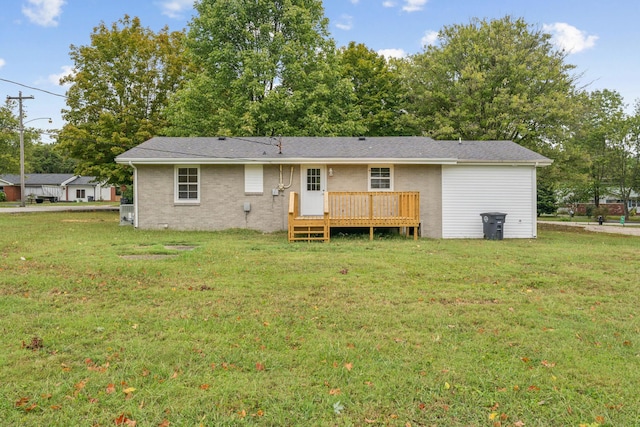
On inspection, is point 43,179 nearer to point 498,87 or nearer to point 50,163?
point 50,163

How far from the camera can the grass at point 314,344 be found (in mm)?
2590

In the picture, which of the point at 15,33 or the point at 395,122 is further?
the point at 395,122

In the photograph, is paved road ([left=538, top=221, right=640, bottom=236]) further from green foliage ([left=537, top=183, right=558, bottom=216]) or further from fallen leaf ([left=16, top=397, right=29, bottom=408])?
fallen leaf ([left=16, top=397, right=29, bottom=408])

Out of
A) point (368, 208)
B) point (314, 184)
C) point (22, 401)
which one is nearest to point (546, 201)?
point (368, 208)

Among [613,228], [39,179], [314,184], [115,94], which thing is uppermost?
[115,94]

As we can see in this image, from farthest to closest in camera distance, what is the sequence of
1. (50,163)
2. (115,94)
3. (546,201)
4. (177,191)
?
1. (50,163)
2. (546,201)
3. (115,94)
4. (177,191)

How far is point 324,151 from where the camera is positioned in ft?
43.6

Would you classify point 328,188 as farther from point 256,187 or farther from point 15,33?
point 15,33

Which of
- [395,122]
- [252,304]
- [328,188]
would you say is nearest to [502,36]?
[395,122]

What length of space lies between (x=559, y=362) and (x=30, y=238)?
39.4 ft

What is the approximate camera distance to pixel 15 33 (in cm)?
1659

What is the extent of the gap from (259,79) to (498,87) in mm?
12975

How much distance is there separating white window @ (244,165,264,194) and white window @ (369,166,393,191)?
3684 millimetres

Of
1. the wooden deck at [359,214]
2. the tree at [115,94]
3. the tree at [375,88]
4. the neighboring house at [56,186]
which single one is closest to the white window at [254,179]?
the wooden deck at [359,214]
